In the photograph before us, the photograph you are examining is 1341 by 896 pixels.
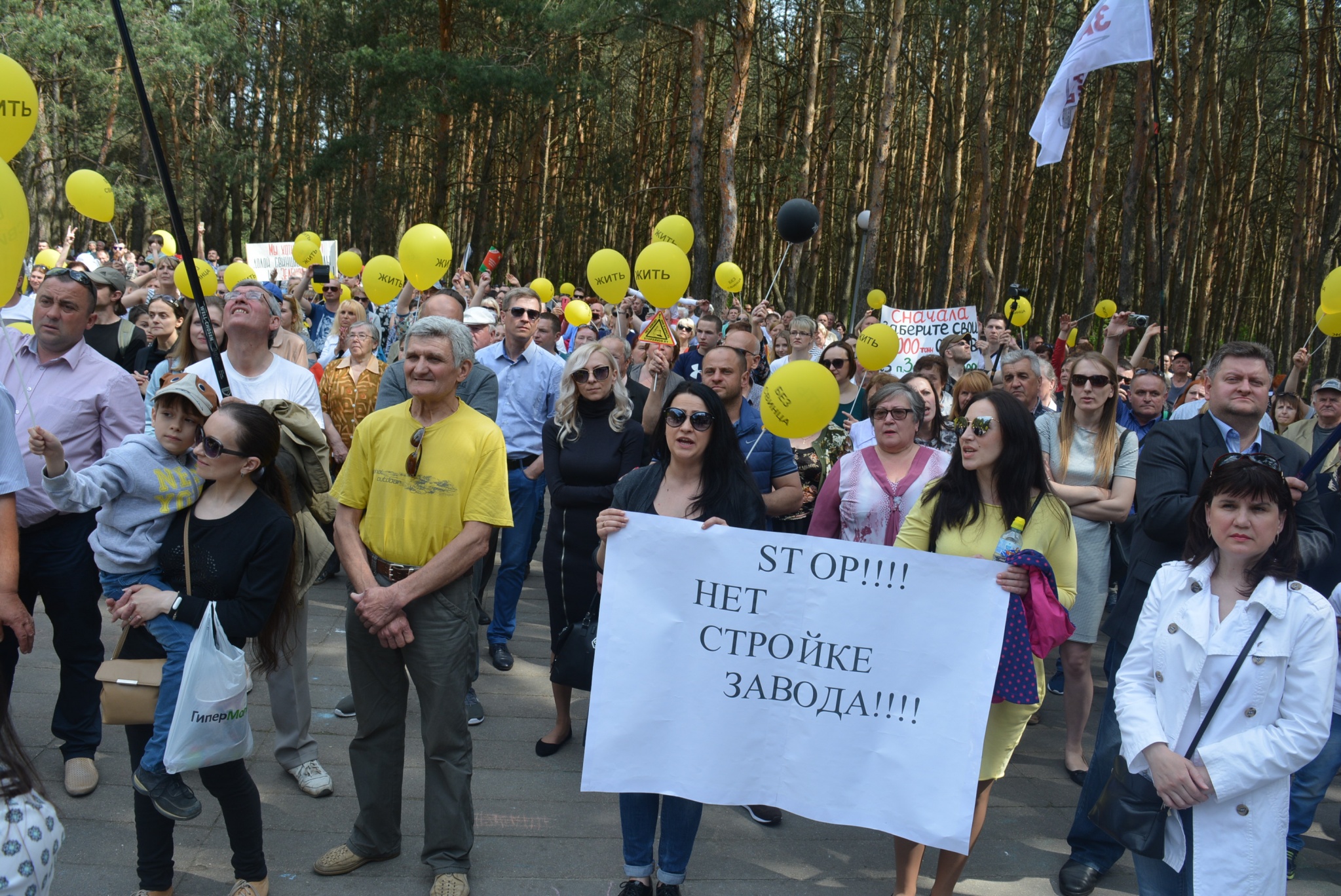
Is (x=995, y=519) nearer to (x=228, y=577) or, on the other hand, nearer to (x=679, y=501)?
(x=679, y=501)

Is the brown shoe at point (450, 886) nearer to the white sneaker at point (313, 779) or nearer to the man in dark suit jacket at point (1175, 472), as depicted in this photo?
the white sneaker at point (313, 779)

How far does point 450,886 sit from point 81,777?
5.76 feet

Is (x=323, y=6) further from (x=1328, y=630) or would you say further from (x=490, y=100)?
(x=1328, y=630)

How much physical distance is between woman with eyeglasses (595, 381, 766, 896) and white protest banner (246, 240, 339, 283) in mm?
15042

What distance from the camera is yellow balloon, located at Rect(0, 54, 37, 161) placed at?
414 cm

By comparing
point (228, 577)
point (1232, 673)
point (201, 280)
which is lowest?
point (228, 577)

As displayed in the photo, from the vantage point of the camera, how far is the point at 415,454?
3.39 metres

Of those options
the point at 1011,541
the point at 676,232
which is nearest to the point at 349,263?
the point at 676,232

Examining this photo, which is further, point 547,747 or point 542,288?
point 542,288

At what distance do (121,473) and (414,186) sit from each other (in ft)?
119

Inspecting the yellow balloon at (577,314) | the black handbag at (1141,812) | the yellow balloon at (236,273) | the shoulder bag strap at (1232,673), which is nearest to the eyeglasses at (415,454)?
the black handbag at (1141,812)

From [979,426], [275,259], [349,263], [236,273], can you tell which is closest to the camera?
[979,426]

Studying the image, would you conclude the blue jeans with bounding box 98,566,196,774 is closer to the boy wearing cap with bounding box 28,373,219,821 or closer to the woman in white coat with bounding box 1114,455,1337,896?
the boy wearing cap with bounding box 28,373,219,821

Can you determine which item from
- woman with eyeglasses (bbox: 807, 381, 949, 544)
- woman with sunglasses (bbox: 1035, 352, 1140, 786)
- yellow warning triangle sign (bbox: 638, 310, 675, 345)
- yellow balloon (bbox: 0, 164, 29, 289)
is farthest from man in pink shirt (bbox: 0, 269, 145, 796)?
woman with sunglasses (bbox: 1035, 352, 1140, 786)
